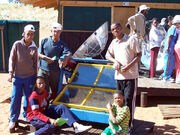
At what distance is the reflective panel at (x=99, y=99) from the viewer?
4.82 metres

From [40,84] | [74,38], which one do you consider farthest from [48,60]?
[74,38]

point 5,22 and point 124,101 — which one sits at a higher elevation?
point 5,22

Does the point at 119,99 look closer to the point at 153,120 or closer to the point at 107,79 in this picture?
the point at 107,79

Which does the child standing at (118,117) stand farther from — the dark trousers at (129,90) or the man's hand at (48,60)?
the man's hand at (48,60)

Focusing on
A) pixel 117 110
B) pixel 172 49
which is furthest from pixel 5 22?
pixel 117 110

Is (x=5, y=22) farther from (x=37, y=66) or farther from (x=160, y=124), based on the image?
(x=160, y=124)

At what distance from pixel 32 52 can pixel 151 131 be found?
99.9 inches

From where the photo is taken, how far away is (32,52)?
495cm

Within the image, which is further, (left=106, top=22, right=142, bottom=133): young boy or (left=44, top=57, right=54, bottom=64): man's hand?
(left=44, top=57, right=54, bottom=64): man's hand

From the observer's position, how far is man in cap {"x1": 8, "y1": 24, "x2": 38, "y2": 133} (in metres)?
4.84

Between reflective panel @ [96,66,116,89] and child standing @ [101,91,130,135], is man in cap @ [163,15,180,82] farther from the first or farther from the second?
child standing @ [101,91,130,135]

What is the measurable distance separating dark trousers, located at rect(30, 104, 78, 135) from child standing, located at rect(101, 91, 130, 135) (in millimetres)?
752

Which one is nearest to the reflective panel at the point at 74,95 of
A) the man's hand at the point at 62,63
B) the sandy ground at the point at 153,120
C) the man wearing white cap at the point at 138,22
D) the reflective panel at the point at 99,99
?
the reflective panel at the point at 99,99

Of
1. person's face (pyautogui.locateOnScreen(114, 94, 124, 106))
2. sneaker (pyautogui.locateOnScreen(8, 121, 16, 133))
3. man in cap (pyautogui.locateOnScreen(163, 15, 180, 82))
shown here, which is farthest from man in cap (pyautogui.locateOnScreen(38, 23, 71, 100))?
man in cap (pyautogui.locateOnScreen(163, 15, 180, 82))
